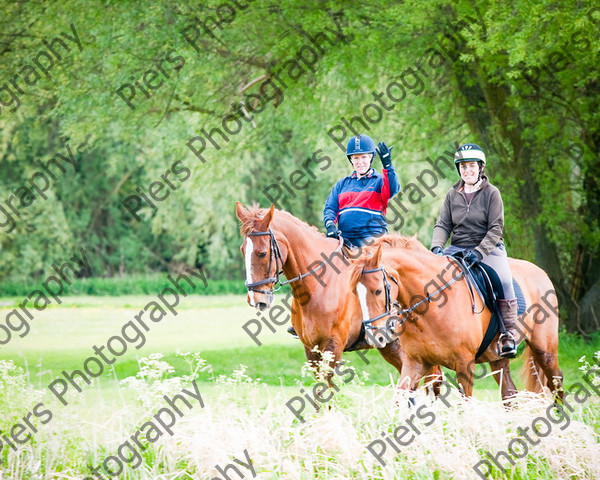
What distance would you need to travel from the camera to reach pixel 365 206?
840 cm

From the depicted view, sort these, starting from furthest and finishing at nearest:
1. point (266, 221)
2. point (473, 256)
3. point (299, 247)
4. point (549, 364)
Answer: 1. point (549, 364)
2. point (299, 247)
3. point (266, 221)
4. point (473, 256)

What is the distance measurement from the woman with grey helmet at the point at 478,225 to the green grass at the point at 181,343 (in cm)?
200

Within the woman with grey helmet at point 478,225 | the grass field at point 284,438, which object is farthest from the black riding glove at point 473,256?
the grass field at point 284,438

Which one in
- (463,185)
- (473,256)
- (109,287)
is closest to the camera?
(473,256)

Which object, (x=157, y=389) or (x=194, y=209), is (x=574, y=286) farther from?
(x=194, y=209)

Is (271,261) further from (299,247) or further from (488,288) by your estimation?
(488,288)

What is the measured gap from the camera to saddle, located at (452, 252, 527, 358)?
24.2 ft

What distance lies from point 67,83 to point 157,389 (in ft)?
31.6

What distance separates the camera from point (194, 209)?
1190 inches

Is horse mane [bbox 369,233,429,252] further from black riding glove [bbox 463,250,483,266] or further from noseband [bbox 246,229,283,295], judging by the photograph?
noseband [bbox 246,229,283,295]

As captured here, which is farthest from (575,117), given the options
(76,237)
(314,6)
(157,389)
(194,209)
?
(76,237)

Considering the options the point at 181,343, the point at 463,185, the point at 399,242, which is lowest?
the point at 181,343

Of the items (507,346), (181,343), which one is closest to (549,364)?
(507,346)

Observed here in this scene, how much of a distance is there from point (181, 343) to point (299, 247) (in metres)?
12.3
